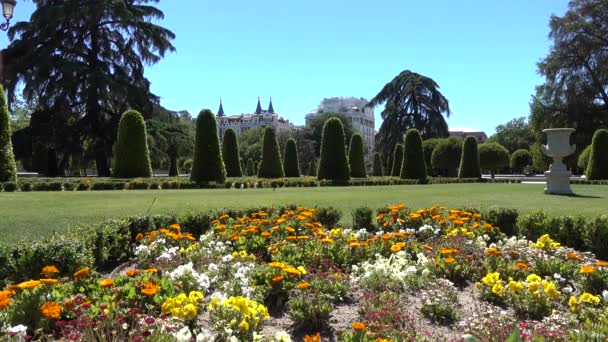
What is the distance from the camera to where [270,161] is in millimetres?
27906

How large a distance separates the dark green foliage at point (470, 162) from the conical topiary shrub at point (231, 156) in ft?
44.6

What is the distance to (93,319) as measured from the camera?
9.53ft

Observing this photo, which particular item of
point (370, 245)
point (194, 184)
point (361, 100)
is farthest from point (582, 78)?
point (361, 100)

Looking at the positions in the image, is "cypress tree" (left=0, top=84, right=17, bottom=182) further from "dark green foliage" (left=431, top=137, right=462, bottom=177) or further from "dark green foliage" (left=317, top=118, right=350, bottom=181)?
"dark green foliage" (left=431, top=137, right=462, bottom=177)

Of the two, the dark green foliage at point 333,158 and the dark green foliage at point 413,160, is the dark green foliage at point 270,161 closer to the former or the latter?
the dark green foliage at point 333,158

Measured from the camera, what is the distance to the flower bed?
118 inches

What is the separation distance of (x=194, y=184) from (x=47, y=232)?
12.8 metres

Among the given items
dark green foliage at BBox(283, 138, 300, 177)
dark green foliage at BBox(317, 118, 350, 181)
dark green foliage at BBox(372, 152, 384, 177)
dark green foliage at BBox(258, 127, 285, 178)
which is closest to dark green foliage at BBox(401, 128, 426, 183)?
dark green foliage at BBox(317, 118, 350, 181)

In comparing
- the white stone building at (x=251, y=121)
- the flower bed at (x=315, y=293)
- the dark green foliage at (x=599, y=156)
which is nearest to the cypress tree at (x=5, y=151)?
the flower bed at (x=315, y=293)

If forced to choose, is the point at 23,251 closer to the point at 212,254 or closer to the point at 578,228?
the point at 212,254

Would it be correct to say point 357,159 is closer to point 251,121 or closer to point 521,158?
point 521,158

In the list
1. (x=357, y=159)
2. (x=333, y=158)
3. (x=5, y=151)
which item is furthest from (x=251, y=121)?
(x=5, y=151)

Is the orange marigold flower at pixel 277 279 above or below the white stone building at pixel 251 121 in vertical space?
below

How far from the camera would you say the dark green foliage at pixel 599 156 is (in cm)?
2438
